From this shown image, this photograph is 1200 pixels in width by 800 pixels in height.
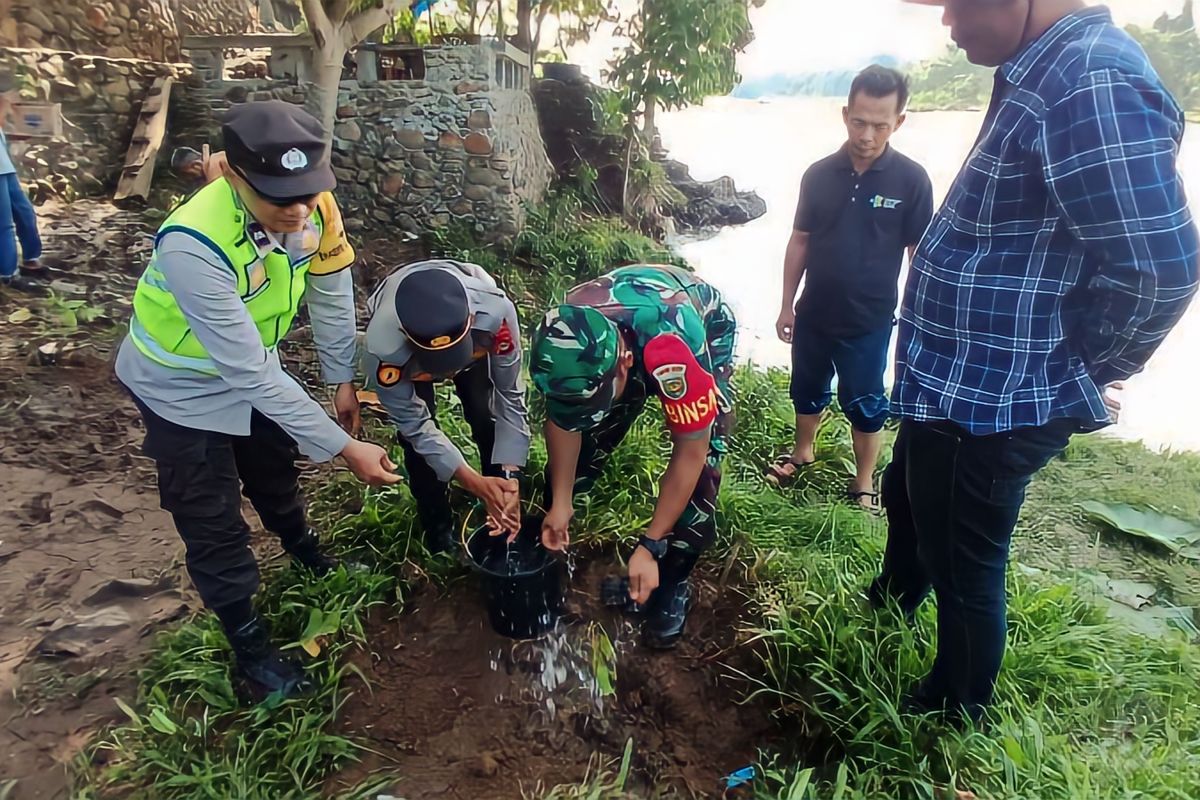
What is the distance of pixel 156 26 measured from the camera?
7758mm

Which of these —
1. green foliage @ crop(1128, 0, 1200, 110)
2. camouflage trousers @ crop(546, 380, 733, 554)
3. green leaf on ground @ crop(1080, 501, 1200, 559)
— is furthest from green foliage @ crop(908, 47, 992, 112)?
green leaf on ground @ crop(1080, 501, 1200, 559)

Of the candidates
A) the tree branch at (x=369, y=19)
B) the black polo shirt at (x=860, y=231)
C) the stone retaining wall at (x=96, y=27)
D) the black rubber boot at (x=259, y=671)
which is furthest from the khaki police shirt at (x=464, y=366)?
the stone retaining wall at (x=96, y=27)

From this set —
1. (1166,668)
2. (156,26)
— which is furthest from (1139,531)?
(156,26)

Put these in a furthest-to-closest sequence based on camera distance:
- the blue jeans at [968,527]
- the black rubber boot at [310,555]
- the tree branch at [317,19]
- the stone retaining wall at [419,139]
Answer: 1. the stone retaining wall at [419,139]
2. the tree branch at [317,19]
3. the black rubber boot at [310,555]
4. the blue jeans at [968,527]

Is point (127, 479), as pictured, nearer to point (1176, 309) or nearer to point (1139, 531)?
point (1176, 309)

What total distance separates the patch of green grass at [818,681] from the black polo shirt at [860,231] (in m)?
0.81

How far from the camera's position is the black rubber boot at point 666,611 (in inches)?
95.4

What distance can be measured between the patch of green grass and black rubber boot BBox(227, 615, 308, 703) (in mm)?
47

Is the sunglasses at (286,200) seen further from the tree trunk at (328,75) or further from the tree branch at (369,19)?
the tree branch at (369,19)

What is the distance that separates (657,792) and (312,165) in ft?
6.16

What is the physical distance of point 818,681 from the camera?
2195mm

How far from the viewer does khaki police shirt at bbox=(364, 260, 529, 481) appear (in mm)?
2072

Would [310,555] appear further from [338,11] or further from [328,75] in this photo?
[338,11]

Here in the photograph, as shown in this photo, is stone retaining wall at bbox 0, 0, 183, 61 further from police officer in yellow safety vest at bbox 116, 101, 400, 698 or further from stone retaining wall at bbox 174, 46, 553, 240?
police officer in yellow safety vest at bbox 116, 101, 400, 698
